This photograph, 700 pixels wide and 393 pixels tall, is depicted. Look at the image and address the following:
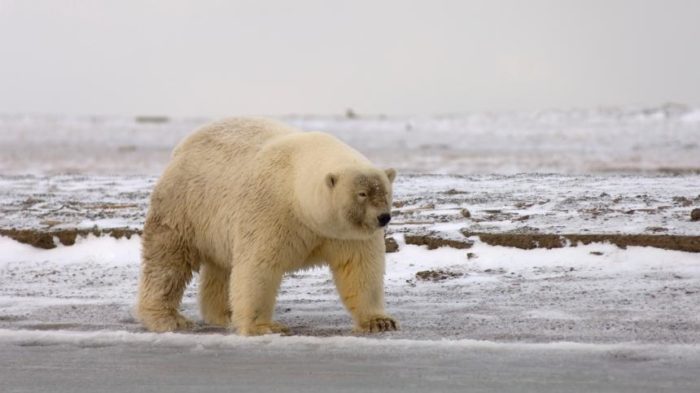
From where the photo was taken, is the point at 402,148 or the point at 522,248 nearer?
the point at 522,248

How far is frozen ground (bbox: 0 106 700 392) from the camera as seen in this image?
5.57 m

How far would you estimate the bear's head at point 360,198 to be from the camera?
20.7ft

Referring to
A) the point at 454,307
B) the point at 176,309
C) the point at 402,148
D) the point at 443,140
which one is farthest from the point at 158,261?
the point at 443,140

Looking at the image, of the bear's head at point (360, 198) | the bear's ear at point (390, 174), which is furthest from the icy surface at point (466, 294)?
the bear's ear at point (390, 174)

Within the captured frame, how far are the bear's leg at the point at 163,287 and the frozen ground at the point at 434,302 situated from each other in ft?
0.62

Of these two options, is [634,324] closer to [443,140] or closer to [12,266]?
[12,266]


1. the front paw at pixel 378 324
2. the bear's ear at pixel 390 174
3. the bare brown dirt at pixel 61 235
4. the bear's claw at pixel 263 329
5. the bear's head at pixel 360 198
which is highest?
Answer: the bear's ear at pixel 390 174

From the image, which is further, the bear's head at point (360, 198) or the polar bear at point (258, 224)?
the polar bear at point (258, 224)

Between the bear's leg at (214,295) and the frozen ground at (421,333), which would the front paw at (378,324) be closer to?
the frozen ground at (421,333)

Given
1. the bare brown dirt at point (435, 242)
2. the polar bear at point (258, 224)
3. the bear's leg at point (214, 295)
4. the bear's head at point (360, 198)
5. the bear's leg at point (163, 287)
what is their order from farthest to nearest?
the bare brown dirt at point (435, 242)
the bear's leg at point (214, 295)
the bear's leg at point (163, 287)
the polar bear at point (258, 224)
the bear's head at point (360, 198)

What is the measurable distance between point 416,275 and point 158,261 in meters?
2.33

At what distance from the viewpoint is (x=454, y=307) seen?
7684mm

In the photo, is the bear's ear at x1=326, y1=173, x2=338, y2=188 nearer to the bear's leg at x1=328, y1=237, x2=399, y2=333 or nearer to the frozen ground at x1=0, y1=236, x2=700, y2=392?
the bear's leg at x1=328, y1=237, x2=399, y2=333

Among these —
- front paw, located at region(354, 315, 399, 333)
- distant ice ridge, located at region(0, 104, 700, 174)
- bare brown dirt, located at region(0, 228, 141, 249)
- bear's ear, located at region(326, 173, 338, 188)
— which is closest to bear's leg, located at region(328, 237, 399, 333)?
front paw, located at region(354, 315, 399, 333)
